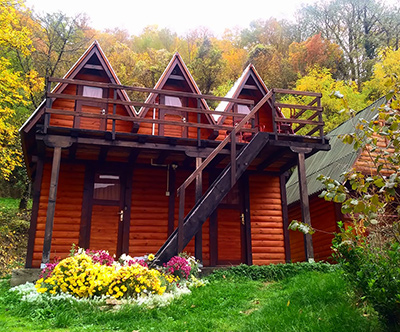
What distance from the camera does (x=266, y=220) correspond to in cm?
1398

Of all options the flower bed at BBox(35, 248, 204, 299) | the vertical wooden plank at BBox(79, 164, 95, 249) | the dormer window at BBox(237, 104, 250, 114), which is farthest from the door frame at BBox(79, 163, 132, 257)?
the dormer window at BBox(237, 104, 250, 114)

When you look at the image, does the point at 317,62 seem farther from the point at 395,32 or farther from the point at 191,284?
the point at 191,284

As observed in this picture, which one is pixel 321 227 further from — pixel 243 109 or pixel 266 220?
pixel 243 109

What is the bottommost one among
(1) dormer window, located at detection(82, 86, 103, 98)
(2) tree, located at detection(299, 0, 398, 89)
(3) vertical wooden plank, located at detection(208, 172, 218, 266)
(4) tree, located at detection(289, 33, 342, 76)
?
(3) vertical wooden plank, located at detection(208, 172, 218, 266)

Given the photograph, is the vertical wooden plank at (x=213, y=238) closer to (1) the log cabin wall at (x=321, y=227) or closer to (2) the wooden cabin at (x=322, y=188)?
(2) the wooden cabin at (x=322, y=188)

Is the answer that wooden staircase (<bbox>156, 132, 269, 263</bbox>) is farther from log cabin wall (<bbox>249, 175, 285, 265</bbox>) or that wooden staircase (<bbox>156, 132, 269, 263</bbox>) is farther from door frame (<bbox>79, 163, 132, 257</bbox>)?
log cabin wall (<bbox>249, 175, 285, 265</bbox>)

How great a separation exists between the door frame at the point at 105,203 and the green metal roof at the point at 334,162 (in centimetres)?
757

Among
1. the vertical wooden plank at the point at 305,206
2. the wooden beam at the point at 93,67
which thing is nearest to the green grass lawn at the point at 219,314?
the vertical wooden plank at the point at 305,206

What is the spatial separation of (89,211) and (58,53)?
47.8 feet

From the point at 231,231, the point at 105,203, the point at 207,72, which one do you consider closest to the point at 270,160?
the point at 231,231

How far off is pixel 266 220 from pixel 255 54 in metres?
27.8

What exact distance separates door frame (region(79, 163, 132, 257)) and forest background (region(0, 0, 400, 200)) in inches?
271

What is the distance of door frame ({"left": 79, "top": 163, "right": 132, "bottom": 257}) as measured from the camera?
40.0 ft

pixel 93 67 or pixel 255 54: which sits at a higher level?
pixel 255 54
